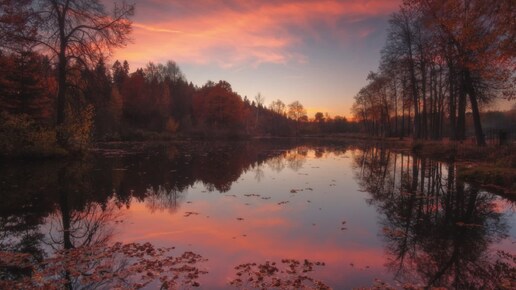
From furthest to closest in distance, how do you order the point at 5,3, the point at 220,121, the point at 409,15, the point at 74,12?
the point at 220,121
the point at 409,15
the point at 74,12
the point at 5,3

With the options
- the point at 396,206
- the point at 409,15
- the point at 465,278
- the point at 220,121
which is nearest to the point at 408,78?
the point at 409,15

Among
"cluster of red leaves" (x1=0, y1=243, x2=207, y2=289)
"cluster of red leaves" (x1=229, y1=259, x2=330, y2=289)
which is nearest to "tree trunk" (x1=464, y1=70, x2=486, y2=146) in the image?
"cluster of red leaves" (x1=229, y1=259, x2=330, y2=289)

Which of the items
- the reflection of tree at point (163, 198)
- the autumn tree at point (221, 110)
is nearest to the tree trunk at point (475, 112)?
the reflection of tree at point (163, 198)

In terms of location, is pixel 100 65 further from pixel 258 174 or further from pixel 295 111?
pixel 295 111

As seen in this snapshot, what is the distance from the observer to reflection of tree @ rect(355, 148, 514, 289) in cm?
607

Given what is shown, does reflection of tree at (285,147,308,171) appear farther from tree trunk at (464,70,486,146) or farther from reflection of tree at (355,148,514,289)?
tree trunk at (464,70,486,146)

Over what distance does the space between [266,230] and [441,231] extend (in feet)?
14.8

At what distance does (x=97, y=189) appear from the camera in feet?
45.3

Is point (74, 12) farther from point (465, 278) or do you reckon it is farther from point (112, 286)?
point (465, 278)

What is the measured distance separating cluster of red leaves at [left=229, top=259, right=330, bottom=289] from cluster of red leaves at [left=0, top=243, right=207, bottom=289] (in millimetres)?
808

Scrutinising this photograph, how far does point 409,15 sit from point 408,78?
678 cm

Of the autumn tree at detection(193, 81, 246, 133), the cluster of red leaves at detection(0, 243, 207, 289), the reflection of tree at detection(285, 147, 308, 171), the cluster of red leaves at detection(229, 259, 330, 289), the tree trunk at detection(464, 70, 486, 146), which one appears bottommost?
the cluster of red leaves at detection(229, 259, 330, 289)

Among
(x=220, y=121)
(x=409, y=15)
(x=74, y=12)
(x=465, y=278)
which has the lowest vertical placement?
(x=465, y=278)

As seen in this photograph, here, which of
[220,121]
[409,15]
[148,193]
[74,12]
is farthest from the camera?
[220,121]
